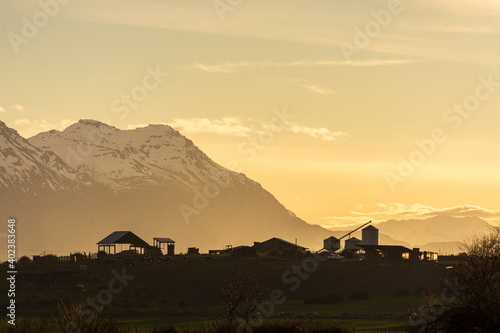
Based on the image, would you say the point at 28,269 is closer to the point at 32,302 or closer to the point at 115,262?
the point at 115,262

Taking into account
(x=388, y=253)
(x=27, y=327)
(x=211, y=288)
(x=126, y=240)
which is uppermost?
(x=126, y=240)

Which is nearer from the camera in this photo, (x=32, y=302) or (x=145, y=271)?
(x=32, y=302)

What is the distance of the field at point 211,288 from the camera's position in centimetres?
10067

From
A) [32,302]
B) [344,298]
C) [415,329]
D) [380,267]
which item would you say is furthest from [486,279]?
[380,267]

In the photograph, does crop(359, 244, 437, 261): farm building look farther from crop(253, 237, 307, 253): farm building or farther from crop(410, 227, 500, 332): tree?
crop(410, 227, 500, 332): tree

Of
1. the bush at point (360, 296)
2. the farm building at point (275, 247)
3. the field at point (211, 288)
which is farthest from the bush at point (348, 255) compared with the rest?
the bush at point (360, 296)

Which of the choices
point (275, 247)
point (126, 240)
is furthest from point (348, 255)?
point (126, 240)

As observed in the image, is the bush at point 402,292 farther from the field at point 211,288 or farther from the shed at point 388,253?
the shed at point 388,253

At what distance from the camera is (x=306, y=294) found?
127 metres

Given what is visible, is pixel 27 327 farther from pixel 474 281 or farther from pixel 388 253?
pixel 388 253

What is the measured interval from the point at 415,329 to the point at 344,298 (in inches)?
2176

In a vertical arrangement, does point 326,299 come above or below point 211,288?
below

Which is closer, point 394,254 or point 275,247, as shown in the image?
point 394,254

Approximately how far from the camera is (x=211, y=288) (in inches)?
5143
